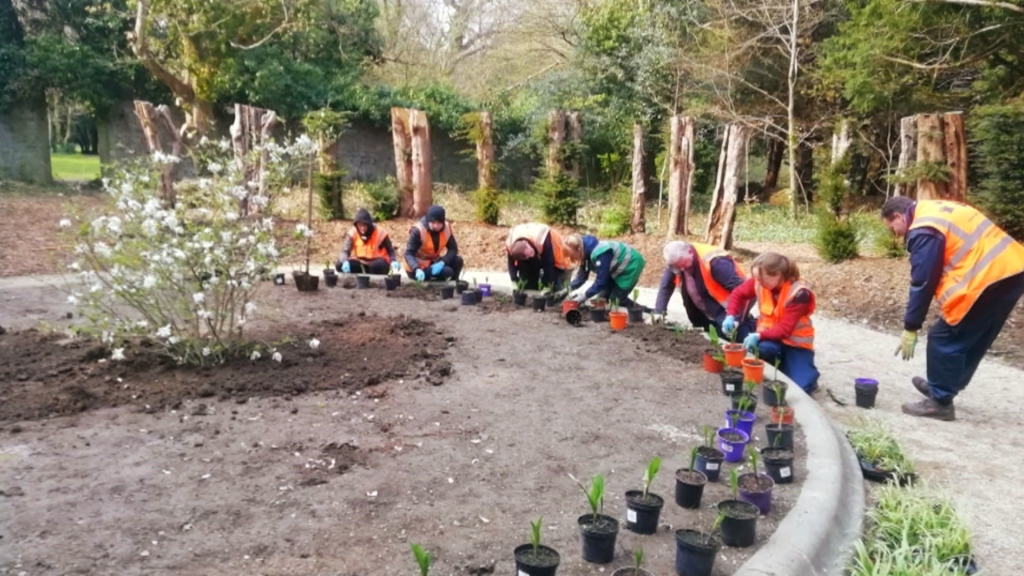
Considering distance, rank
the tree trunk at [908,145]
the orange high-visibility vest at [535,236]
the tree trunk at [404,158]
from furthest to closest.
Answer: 1. the tree trunk at [404,158]
2. the tree trunk at [908,145]
3. the orange high-visibility vest at [535,236]

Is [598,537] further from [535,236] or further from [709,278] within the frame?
[535,236]

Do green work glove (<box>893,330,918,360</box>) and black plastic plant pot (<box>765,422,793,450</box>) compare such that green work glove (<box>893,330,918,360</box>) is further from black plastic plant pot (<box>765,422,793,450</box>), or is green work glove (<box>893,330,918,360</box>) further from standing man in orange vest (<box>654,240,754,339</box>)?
black plastic plant pot (<box>765,422,793,450</box>)

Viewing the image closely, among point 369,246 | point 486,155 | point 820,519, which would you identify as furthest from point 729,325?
point 486,155

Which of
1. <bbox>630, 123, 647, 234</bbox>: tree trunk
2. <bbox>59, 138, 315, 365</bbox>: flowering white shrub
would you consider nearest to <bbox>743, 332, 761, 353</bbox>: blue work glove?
<bbox>59, 138, 315, 365</bbox>: flowering white shrub

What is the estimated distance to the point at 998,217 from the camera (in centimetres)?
923

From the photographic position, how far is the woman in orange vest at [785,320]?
17.1ft

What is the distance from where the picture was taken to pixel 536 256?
25.5ft

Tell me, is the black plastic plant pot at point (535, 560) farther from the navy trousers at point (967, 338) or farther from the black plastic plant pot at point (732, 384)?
the navy trousers at point (967, 338)

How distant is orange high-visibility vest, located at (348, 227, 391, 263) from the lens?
8.99 meters

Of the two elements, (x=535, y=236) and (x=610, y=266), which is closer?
(x=610, y=266)

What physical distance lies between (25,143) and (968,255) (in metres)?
19.7

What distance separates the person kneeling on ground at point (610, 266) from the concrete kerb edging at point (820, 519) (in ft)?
9.67

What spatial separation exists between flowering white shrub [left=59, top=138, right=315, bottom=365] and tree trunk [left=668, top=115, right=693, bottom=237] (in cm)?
806

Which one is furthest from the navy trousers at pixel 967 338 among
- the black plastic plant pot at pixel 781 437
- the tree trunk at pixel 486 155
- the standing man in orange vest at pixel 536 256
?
the tree trunk at pixel 486 155
